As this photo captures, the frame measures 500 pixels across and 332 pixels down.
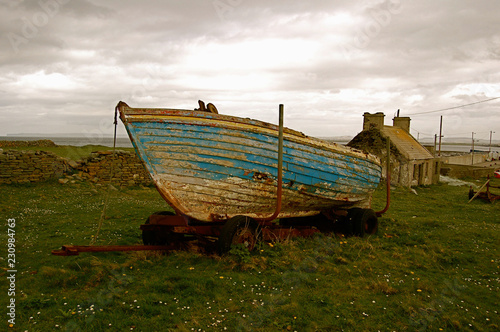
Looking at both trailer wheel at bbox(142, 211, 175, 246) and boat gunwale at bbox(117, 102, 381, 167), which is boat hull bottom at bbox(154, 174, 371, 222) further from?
boat gunwale at bbox(117, 102, 381, 167)

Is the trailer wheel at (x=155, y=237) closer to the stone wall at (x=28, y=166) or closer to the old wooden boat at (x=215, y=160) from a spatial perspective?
the old wooden boat at (x=215, y=160)

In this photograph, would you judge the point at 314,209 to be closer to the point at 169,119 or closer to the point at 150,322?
the point at 169,119

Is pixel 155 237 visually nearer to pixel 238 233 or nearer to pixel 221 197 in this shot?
pixel 221 197

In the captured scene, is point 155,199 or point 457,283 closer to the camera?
point 457,283

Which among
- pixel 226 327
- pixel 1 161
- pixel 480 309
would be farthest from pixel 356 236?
pixel 1 161

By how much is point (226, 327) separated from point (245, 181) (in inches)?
116

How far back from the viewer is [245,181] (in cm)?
670

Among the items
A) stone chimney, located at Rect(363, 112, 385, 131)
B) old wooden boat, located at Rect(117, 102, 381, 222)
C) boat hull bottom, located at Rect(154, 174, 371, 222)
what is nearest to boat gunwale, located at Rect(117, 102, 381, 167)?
old wooden boat, located at Rect(117, 102, 381, 222)

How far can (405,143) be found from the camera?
26.5m

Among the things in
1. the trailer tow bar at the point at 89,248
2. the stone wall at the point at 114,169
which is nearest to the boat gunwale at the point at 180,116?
the trailer tow bar at the point at 89,248

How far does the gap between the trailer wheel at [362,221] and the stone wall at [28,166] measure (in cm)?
1425

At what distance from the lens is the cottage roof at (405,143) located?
25.0m

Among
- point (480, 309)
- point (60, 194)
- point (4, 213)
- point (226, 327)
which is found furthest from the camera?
point (60, 194)

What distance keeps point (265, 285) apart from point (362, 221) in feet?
13.4
